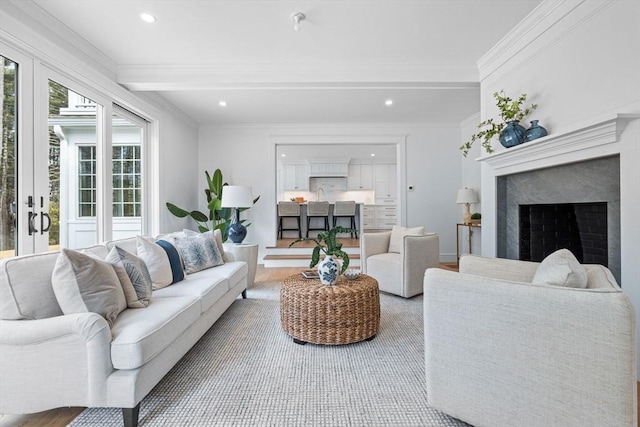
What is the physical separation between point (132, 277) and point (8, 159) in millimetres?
1374

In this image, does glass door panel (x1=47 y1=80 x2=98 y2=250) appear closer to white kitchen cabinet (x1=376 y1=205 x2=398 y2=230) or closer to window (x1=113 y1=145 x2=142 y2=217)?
window (x1=113 y1=145 x2=142 y2=217)

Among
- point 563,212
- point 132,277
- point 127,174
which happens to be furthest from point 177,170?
point 563,212

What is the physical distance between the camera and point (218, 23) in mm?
2520

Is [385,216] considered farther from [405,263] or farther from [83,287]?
[83,287]

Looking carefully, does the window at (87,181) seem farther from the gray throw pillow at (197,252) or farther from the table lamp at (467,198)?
the table lamp at (467,198)

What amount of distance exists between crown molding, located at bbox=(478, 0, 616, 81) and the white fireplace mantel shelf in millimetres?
780

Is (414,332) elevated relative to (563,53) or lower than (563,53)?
lower

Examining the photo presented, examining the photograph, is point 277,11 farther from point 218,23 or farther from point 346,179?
point 346,179

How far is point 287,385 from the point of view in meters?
1.69

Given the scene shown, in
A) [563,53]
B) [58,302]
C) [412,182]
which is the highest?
[563,53]

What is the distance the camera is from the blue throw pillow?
2.45 meters

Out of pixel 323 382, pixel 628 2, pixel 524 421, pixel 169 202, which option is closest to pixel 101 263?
pixel 323 382

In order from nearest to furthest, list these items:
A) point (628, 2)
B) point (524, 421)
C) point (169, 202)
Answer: point (524, 421) < point (628, 2) < point (169, 202)

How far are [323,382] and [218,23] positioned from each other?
9.09 ft
